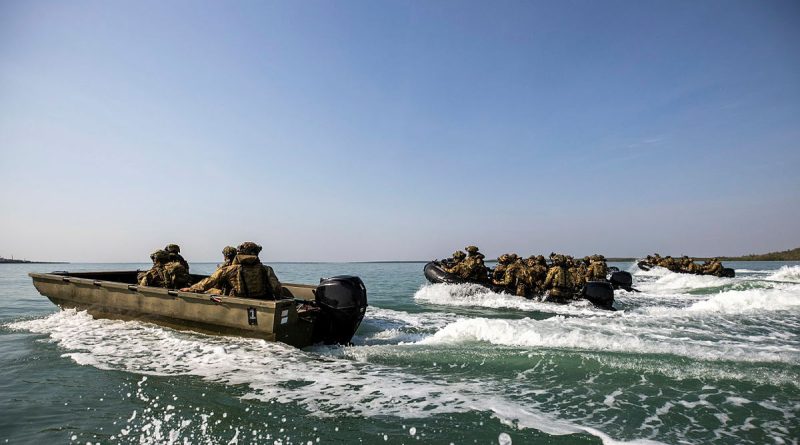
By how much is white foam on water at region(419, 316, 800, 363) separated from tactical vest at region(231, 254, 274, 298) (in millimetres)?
3572

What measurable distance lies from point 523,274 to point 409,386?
42.8ft

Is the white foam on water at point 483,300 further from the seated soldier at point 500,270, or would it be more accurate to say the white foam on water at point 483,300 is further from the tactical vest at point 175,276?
the tactical vest at point 175,276

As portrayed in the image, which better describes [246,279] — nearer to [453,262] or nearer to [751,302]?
[453,262]

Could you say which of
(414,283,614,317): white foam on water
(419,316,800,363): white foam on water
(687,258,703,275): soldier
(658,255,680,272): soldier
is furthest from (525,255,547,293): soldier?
(658,255,680,272): soldier

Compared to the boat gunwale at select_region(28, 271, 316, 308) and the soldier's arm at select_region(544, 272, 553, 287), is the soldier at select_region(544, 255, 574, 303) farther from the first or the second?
the boat gunwale at select_region(28, 271, 316, 308)

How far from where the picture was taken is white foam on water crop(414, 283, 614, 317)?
584 inches

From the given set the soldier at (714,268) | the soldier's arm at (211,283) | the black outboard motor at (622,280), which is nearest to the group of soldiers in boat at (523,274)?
the black outboard motor at (622,280)

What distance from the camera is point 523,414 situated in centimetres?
462

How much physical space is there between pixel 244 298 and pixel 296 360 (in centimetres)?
187

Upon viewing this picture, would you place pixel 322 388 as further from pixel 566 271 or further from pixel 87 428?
pixel 566 271

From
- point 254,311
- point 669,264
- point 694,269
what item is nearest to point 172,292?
point 254,311

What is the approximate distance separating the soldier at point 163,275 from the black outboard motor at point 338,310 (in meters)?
4.03

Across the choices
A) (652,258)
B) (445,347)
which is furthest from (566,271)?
(652,258)

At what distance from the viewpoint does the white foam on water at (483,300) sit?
1483 centimetres
